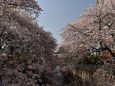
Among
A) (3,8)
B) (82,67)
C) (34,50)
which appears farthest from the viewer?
(82,67)

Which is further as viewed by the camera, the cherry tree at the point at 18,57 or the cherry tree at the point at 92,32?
the cherry tree at the point at 92,32

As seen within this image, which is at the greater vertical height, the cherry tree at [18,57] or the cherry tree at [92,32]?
the cherry tree at [92,32]

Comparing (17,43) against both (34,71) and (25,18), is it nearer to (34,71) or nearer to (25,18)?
(34,71)

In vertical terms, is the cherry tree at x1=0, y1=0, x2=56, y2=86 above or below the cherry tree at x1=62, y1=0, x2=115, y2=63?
below

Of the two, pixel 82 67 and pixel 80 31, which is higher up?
pixel 80 31

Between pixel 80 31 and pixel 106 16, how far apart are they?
194cm

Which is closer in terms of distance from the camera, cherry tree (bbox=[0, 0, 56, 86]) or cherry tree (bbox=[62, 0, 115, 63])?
cherry tree (bbox=[0, 0, 56, 86])

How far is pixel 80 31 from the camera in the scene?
17.3 metres

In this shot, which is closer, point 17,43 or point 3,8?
point 17,43

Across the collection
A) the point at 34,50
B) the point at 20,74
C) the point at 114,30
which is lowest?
the point at 20,74

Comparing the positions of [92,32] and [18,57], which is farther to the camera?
[92,32]

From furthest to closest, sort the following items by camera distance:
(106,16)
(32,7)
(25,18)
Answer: (106,16), (25,18), (32,7)

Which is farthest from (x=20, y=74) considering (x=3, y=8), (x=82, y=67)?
(x=82, y=67)

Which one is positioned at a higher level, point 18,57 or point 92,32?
point 92,32
